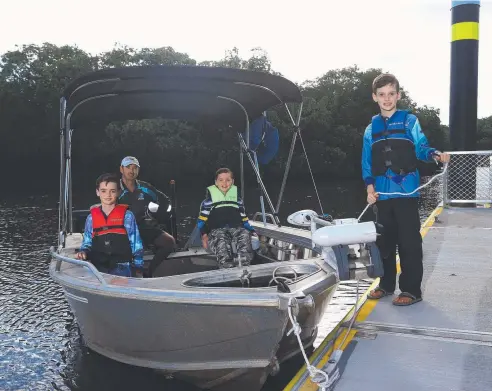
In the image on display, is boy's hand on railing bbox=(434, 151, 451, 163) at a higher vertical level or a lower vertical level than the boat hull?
higher

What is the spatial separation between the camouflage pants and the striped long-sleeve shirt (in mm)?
84

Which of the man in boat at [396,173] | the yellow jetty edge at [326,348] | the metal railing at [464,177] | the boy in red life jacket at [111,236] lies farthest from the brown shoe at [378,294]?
the metal railing at [464,177]

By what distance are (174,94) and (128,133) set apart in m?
29.2

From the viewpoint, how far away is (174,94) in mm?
6035

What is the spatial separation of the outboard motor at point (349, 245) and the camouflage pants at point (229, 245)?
2.63ft

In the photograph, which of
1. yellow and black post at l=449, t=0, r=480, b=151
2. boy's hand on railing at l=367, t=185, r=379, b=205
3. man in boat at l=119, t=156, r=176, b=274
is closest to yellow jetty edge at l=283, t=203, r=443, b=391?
boy's hand on railing at l=367, t=185, r=379, b=205

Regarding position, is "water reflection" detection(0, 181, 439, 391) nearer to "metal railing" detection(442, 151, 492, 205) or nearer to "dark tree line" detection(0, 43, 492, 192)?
"metal railing" detection(442, 151, 492, 205)

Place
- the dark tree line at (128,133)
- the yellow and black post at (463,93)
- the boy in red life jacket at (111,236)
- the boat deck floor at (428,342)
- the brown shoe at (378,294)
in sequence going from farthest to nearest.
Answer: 1. the dark tree line at (128,133)
2. the yellow and black post at (463,93)
3. the boy in red life jacket at (111,236)
4. the brown shoe at (378,294)
5. the boat deck floor at (428,342)

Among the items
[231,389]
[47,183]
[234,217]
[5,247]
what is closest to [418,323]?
[231,389]

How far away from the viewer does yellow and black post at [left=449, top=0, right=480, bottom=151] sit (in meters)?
9.85

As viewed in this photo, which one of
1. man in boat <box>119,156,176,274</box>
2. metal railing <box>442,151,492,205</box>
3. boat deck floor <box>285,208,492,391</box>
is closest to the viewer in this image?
boat deck floor <box>285,208,492,391</box>

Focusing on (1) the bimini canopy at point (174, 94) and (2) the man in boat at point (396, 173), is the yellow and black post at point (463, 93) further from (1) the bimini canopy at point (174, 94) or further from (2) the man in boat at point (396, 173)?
(2) the man in boat at point (396, 173)

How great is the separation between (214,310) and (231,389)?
3.13 feet

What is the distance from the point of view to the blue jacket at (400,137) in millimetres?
3967
